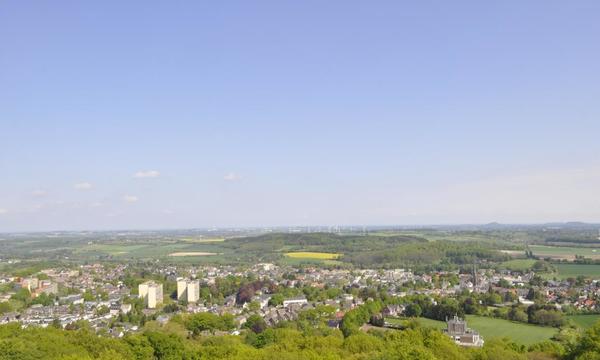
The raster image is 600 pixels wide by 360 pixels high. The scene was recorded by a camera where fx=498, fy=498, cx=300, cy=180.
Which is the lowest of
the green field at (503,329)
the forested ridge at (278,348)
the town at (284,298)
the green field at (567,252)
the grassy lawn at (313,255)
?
the green field at (503,329)

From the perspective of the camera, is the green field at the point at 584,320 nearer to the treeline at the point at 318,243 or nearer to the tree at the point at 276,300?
the tree at the point at 276,300

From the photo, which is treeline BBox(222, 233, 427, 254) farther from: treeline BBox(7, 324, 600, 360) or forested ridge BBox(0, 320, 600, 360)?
treeline BBox(7, 324, 600, 360)

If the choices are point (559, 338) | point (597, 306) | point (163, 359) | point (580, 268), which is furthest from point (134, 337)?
point (580, 268)

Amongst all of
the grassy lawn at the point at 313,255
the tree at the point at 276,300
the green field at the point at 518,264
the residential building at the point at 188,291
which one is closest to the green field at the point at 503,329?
the tree at the point at 276,300

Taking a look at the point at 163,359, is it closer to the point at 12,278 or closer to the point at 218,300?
the point at 218,300

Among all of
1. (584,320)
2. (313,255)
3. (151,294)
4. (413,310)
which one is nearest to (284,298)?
(151,294)

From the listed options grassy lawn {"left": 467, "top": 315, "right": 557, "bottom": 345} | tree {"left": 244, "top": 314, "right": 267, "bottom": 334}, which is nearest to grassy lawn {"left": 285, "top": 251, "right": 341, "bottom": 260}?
grassy lawn {"left": 467, "top": 315, "right": 557, "bottom": 345}
